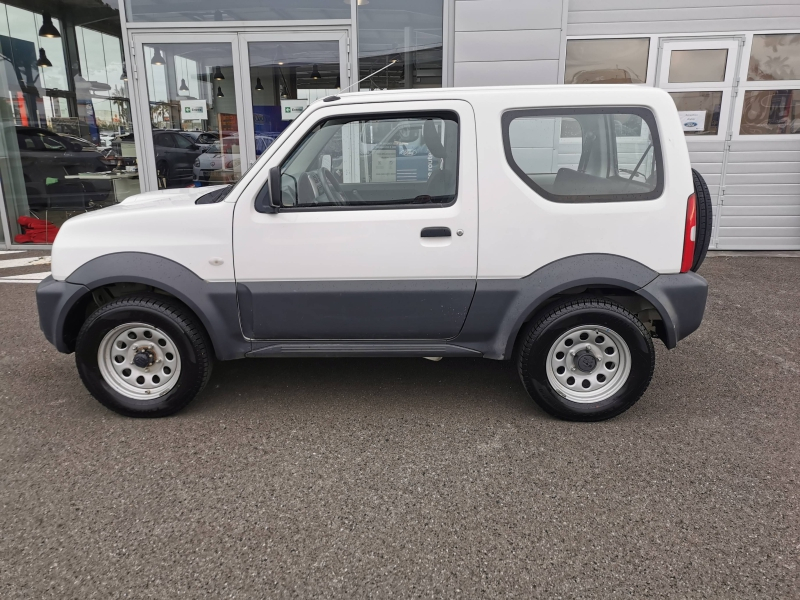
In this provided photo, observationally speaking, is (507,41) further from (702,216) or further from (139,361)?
(139,361)

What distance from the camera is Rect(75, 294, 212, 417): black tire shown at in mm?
3514

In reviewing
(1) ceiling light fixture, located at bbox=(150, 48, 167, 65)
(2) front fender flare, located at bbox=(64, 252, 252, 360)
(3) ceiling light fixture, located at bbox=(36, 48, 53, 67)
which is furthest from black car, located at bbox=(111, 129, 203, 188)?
(2) front fender flare, located at bbox=(64, 252, 252, 360)

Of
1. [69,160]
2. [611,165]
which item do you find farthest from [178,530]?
[69,160]

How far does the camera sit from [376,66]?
791 centimetres

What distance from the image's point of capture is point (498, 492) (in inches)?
114

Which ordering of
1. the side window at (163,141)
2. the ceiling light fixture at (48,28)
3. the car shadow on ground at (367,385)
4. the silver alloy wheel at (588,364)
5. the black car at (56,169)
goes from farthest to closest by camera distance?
the black car at (56,169), the ceiling light fixture at (48,28), the side window at (163,141), the car shadow on ground at (367,385), the silver alloy wheel at (588,364)

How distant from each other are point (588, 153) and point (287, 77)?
554cm

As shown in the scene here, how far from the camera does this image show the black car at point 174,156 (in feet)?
27.5

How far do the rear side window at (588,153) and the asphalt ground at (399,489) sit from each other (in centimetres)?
136

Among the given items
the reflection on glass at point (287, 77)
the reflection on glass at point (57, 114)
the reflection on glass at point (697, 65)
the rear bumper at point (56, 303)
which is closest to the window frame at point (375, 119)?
the rear bumper at point (56, 303)

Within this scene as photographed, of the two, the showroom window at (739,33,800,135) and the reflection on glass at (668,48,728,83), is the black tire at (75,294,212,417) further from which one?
the showroom window at (739,33,800,135)

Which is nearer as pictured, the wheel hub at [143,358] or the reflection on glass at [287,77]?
the wheel hub at [143,358]

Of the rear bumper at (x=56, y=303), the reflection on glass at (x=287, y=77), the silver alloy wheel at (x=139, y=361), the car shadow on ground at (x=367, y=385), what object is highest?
the reflection on glass at (x=287, y=77)

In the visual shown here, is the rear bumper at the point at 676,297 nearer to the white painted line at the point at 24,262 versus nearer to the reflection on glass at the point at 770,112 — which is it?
the reflection on glass at the point at 770,112
